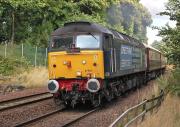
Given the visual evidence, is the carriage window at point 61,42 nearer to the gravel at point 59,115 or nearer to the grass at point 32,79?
the gravel at point 59,115

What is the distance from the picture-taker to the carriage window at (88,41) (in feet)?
56.0

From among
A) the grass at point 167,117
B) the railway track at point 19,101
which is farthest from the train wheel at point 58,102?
the grass at point 167,117

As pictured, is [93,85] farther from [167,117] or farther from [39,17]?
[39,17]

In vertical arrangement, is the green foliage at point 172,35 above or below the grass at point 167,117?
above

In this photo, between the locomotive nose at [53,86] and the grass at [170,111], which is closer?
the grass at [170,111]

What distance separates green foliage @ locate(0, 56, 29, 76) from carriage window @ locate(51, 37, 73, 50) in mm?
11982

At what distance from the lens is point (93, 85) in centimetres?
1664

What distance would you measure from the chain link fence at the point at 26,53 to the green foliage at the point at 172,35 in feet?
54.3

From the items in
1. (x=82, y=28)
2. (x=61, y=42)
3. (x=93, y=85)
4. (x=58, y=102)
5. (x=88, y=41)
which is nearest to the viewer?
(x=93, y=85)

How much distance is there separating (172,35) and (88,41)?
3044mm

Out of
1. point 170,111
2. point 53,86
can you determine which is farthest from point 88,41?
point 170,111

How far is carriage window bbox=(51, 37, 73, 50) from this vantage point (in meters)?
17.5

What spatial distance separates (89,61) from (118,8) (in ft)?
105

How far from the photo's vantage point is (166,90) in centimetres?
1889
